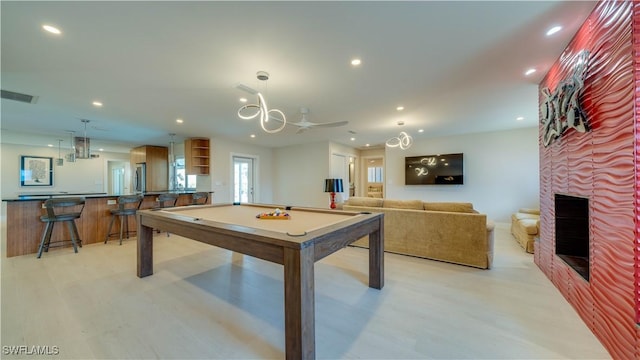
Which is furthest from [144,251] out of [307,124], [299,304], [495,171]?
[495,171]

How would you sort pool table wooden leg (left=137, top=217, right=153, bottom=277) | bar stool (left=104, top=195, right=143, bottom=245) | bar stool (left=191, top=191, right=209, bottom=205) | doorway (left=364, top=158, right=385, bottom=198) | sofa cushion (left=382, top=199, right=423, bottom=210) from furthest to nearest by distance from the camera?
doorway (left=364, top=158, right=385, bottom=198) → bar stool (left=191, top=191, right=209, bottom=205) → bar stool (left=104, top=195, right=143, bottom=245) → sofa cushion (left=382, top=199, right=423, bottom=210) → pool table wooden leg (left=137, top=217, right=153, bottom=277)

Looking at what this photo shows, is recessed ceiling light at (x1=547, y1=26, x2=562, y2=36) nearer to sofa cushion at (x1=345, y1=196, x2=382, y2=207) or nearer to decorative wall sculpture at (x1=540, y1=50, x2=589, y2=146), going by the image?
decorative wall sculpture at (x1=540, y1=50, x2=589, y2=146)

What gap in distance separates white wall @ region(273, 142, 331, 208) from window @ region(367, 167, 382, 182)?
11.7 feet

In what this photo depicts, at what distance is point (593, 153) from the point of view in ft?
6.03

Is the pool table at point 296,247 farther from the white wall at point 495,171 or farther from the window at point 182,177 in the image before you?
the window at point 182,177

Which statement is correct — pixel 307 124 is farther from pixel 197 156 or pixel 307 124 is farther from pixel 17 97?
pixel 197 156

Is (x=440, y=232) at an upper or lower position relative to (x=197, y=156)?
lower

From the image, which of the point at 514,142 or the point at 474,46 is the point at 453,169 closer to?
→ the point at 514,142

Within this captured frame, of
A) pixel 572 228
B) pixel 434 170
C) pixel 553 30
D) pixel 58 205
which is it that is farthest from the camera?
Result: pixel 434 170

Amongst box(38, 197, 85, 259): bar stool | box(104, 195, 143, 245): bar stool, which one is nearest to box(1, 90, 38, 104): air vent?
box(38, 197, 85, 259): bar stool

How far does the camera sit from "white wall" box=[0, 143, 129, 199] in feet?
22.0

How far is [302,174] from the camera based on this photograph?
24.7ft

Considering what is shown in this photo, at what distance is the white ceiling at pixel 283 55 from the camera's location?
1716mm

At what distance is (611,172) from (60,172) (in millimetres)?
12184
